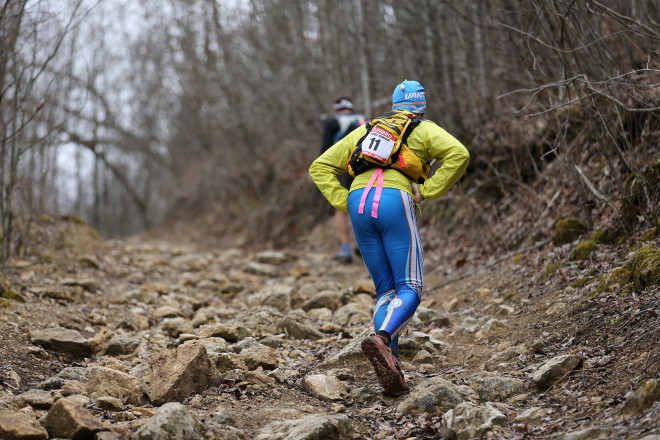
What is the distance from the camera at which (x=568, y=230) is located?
6258mm

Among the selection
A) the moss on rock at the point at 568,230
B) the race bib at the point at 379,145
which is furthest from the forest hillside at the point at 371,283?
the race bib at the point at 379,145

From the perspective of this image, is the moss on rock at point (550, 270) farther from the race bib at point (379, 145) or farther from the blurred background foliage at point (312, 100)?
the race bib at point (379, 145)

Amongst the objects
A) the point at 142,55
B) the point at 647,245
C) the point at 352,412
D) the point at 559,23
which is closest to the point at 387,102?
the point at 559,23

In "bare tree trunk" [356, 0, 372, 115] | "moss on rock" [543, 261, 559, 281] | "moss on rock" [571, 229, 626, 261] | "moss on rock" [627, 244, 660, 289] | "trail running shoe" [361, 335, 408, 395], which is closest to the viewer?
"trail running shoe" [361, 335, 408, 395]

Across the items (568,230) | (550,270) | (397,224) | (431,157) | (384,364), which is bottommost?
(384,364)

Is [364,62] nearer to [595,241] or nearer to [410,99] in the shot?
[595,241]

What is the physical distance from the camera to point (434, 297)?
279 inches

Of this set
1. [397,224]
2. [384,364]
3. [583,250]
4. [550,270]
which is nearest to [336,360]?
[384,364]

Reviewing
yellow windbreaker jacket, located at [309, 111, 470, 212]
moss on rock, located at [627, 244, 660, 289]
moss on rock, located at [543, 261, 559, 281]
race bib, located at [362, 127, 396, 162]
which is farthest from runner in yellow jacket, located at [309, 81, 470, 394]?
moss on rock, located at [543, 261, 559, 281]

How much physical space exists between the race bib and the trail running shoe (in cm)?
124

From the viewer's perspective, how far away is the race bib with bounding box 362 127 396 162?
4258 millimetres

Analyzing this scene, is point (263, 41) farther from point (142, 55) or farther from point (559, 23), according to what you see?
point (559, 23)

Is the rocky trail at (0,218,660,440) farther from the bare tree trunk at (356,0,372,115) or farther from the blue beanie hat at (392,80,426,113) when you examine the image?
the bare tree trunk at (356,0,372,115)

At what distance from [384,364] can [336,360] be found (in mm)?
1023
